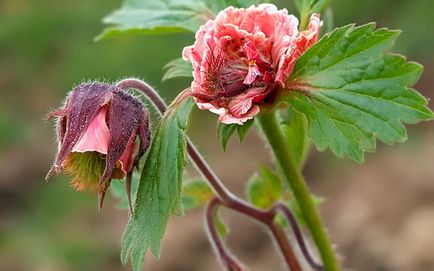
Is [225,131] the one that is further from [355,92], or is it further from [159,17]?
[159,17]

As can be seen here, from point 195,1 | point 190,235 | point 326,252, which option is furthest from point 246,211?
point 190,235

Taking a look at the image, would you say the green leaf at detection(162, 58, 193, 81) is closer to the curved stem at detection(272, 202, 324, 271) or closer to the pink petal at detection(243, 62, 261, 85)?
the pink petal at detection(243, 62, 261, 85)

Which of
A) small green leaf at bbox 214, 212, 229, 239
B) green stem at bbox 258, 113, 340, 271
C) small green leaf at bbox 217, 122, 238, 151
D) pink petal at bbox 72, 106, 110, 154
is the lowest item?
small green leaf at bbox 214, 212, 229, 239

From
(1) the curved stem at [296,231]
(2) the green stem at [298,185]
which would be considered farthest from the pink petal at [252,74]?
(1) the curved stem at [296,231]

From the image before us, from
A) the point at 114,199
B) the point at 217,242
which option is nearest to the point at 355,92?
the point at 217,242

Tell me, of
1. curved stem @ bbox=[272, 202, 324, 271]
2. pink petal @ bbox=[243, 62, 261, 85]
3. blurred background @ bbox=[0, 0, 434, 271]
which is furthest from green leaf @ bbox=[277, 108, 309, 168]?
blurred background @ bbox=[0, 0, 434, 271]

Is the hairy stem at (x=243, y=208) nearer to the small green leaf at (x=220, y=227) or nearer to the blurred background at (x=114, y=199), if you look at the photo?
the small green leaf at (x=220, y=227)

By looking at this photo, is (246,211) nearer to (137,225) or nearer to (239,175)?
(137,225)
